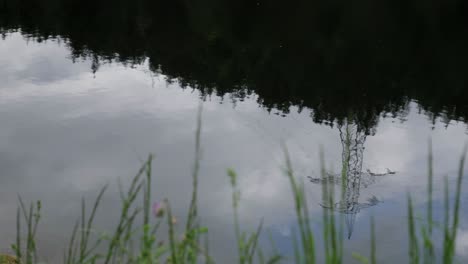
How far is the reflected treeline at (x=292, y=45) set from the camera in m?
14.6

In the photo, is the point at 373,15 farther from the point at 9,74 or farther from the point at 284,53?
the point at 9,74

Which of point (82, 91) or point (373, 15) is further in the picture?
point (373, 15)

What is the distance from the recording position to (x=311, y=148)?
10891 millimetres

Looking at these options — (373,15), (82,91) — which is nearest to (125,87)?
(82,91)

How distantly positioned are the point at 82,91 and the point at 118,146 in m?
4.11

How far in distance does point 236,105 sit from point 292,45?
637 centimetres

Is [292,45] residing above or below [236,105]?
above

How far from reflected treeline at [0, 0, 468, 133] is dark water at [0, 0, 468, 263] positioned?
78 mm

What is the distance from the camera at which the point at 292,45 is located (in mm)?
19344

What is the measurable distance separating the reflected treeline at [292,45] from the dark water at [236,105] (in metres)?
0.08

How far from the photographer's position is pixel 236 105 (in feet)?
44.8

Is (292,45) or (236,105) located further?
(292,45)

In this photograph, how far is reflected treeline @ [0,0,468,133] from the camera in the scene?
48.0 feet

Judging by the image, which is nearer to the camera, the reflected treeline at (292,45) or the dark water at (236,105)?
the dark water at (236,105)
